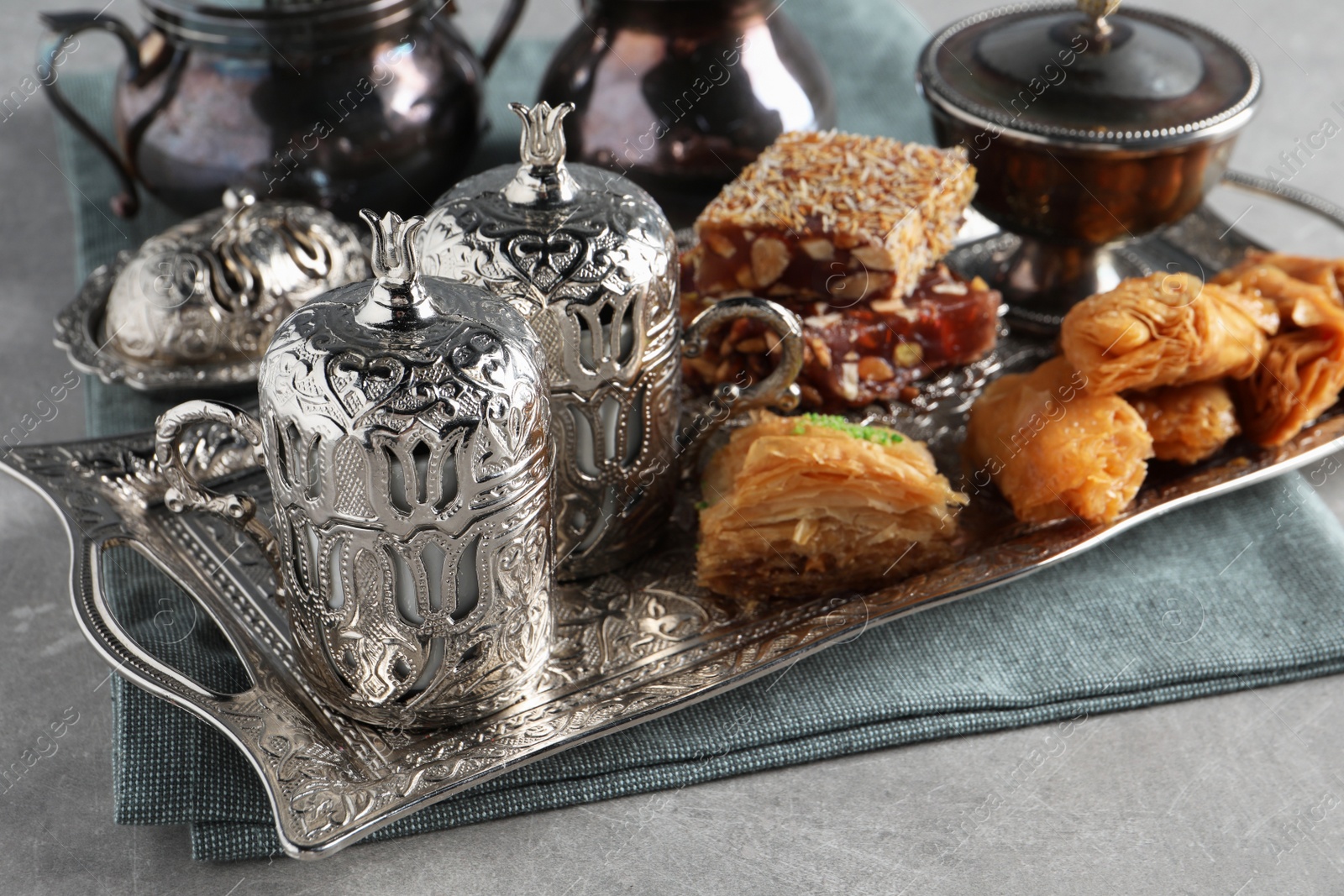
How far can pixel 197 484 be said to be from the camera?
1.16 m

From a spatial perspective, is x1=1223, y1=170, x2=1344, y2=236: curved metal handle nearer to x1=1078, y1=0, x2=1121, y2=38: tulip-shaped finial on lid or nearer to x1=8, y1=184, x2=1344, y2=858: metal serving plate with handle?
x1=1078, y1=0, x2=1121, y2=38: tulip-shaped finial on lid

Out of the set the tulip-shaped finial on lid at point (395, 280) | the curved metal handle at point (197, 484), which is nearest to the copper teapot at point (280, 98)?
the curved metal handle at point (197, 484)

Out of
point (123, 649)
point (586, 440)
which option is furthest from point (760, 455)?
point (123, 649)

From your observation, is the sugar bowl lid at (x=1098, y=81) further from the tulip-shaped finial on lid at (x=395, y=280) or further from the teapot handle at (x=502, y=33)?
the tulip-shaped finial on lid at (x=395, y=280)

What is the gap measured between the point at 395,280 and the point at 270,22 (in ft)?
3.06

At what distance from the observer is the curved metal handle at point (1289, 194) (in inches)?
75.3

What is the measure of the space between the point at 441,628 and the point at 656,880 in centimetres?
29

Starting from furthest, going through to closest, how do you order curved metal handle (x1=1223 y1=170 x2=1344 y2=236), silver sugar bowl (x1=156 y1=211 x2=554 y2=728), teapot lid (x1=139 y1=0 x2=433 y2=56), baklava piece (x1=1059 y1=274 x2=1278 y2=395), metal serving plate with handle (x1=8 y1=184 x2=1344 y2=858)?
1. curved metal handle (x1=1223 y1=170 x2=1344 y2=236)
2. teapot lid (x1=139 y1=0 x2=433 y2=56)
3. baklava piece (x1=1059 y1=274 x2=1278 y2=395)
4. metal serving plate with handle (x1=8 y1=184 x2=1344 y2=858)
5. silver sugar bowl (x1=156 y1=211 x2=554 y2=728)

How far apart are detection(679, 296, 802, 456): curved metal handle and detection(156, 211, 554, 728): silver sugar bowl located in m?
0.30

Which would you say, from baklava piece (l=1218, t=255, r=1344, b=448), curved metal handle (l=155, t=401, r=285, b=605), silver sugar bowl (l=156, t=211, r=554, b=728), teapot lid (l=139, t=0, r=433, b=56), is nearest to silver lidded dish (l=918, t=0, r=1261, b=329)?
baklava piece (l=1218, t=255, r=1344, b=448)

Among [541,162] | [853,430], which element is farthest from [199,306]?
[853,430]

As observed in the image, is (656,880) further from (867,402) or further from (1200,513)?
(1200,513)

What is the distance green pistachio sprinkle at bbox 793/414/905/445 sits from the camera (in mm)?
1319

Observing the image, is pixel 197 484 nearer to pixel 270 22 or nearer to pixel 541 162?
pixel 541 162
